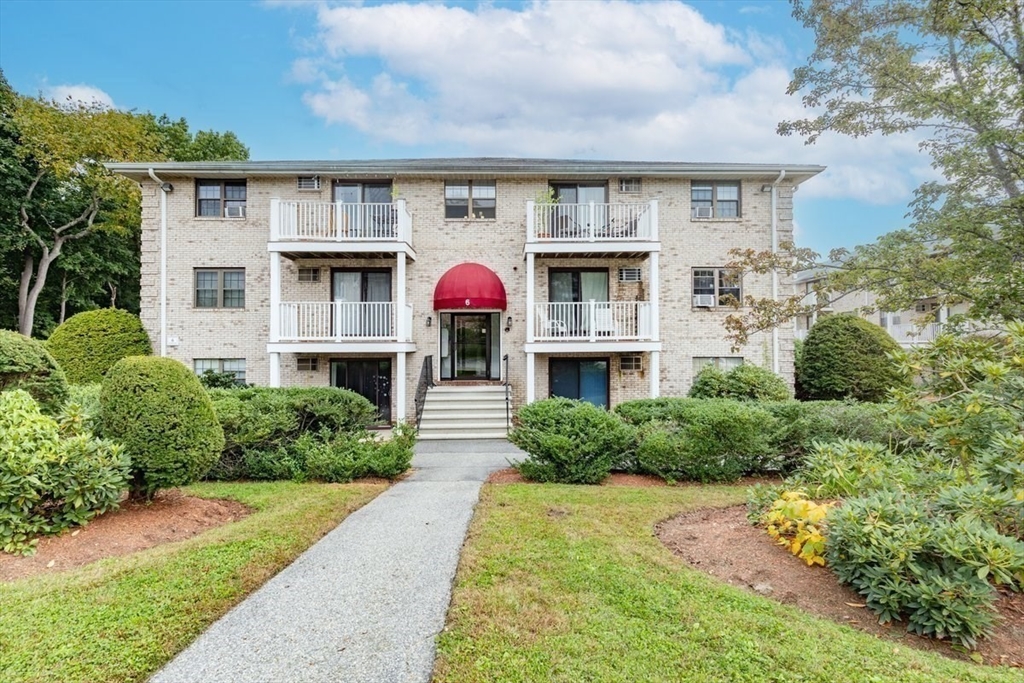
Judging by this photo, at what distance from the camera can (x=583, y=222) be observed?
1570 cm

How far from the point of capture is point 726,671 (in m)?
3.04

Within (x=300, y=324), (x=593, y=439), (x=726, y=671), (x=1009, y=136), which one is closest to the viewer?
(x=726, y=671)

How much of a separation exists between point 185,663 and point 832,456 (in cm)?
615

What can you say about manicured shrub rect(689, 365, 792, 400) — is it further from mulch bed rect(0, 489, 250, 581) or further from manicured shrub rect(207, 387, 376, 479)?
mulch bed rect(0, 489, 250, 581)

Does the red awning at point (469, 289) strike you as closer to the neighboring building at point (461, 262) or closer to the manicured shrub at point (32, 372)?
the neighboring building at point (461, 262)

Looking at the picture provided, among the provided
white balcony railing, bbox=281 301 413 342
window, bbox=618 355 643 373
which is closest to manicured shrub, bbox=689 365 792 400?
window, bbox=618 355 643 373

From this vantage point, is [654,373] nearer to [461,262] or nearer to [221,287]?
[461,262]

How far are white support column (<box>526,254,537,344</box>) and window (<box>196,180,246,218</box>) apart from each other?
372 inches

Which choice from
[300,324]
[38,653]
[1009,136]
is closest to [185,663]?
[38,653]

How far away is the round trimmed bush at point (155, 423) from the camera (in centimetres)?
618

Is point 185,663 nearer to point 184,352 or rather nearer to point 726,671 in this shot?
point 726,671

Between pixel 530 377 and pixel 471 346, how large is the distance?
2.77 metres

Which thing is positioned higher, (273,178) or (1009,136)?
(273,178)

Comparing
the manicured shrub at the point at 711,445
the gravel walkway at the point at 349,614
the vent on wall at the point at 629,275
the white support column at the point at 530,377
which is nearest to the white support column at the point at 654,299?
the vent on wall at the point at 629,275
